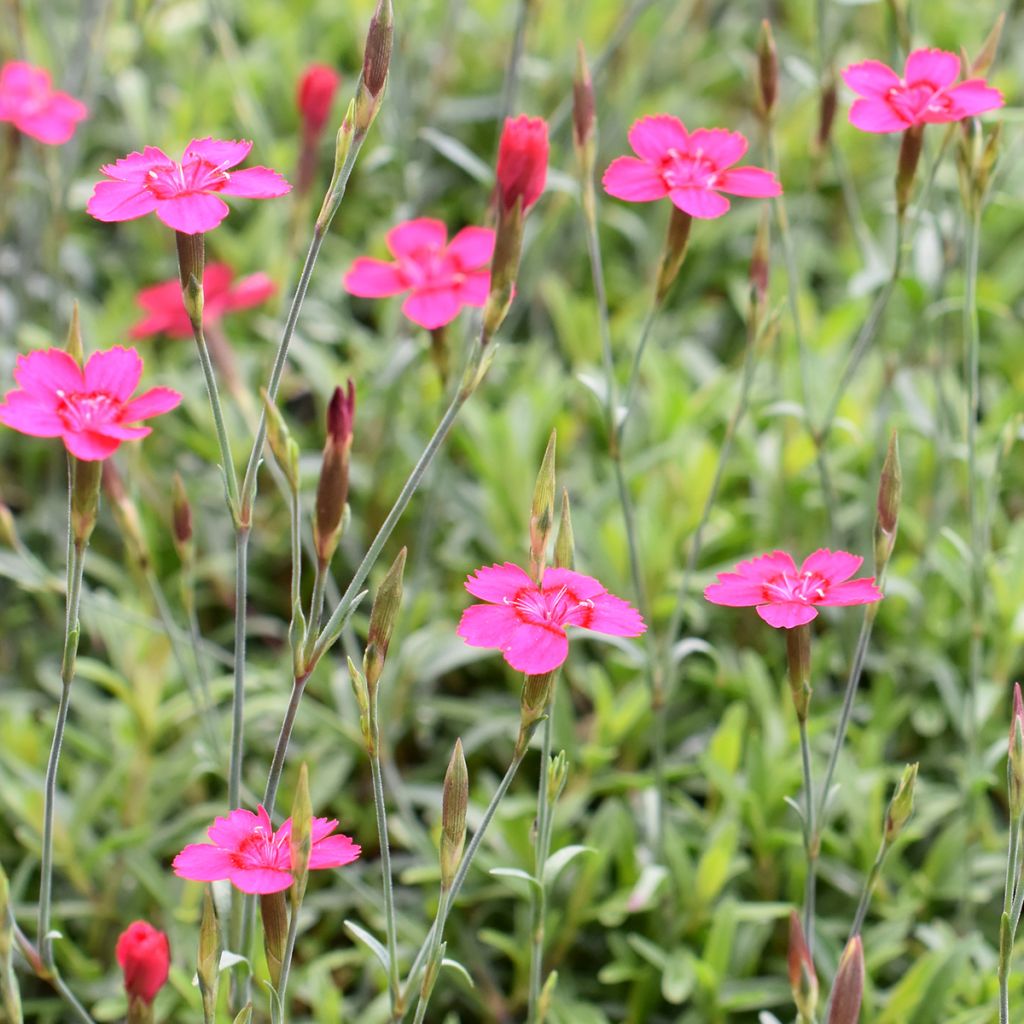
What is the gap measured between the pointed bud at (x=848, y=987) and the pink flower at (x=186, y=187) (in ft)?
2.43

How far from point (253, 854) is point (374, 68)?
2.07ft

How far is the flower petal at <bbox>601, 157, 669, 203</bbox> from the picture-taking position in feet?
4.26

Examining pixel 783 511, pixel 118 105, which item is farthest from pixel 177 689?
pixel 118 105

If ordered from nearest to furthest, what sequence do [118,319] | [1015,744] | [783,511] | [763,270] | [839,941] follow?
1. [1015,744]
2. [763,270]
3. [839,941]
4. [783,511]
5. [118,319]

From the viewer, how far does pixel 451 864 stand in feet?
3.63

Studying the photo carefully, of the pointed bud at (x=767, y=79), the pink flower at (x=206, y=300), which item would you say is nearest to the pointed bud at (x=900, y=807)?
the pointed bud at (x=767, y=79)

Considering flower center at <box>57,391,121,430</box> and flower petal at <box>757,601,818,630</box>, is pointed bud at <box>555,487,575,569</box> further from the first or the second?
flower center at <box>57,391,121,430</box>

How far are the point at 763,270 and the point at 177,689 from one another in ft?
3.56

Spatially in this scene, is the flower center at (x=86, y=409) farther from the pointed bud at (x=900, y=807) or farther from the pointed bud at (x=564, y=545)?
the pointed bud at (x=900, y=807)

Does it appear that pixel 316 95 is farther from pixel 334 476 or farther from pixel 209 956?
pixel 209 956

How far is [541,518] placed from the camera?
1106 mm

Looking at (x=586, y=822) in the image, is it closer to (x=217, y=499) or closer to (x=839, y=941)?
(x=839, y=941)

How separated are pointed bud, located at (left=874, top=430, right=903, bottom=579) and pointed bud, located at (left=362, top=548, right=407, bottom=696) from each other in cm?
42

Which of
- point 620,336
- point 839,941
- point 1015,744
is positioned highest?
point 1015,744
